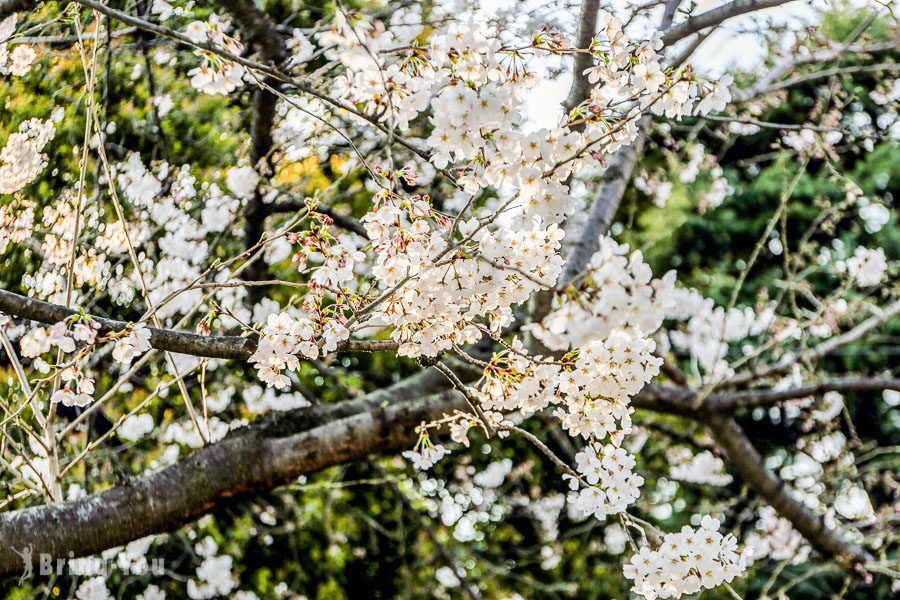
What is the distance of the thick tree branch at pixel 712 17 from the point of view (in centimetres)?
168

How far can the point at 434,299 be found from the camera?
4.40 ft

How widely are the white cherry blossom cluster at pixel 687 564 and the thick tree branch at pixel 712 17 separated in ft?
4.10

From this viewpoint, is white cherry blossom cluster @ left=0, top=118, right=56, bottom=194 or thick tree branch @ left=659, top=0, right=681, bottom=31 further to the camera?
thick tree branch @ left=659, top=0, right=681, bottom=31

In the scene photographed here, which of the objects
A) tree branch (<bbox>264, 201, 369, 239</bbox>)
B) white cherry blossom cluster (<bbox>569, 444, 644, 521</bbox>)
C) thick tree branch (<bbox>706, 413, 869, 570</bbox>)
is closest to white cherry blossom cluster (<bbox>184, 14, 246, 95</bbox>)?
tree branch (<bbox>264, 201, 369, 239</bbox>)

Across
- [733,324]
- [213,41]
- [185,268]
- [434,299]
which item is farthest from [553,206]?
[733,324]

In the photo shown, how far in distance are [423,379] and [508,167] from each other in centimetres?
165

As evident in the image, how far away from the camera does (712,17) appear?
5.82ft

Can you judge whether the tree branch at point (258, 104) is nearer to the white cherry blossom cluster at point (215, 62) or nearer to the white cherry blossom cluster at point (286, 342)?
the white cherry blossom cluster at point (215, 62)

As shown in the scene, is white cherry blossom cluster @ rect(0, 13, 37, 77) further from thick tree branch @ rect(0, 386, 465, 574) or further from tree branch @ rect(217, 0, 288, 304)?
thick tree branch @ rect(0, 386, 465, 574)

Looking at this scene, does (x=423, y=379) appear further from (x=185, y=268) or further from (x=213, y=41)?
(x=213, y=41)

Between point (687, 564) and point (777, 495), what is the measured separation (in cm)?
202

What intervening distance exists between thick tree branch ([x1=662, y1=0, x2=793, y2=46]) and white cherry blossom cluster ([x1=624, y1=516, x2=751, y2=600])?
1248 mm

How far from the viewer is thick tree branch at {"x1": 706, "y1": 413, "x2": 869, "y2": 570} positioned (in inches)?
117

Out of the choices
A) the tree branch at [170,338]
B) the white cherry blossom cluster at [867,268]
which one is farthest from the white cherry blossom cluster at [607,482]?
the white cherry blossom cluster at [867,268]
